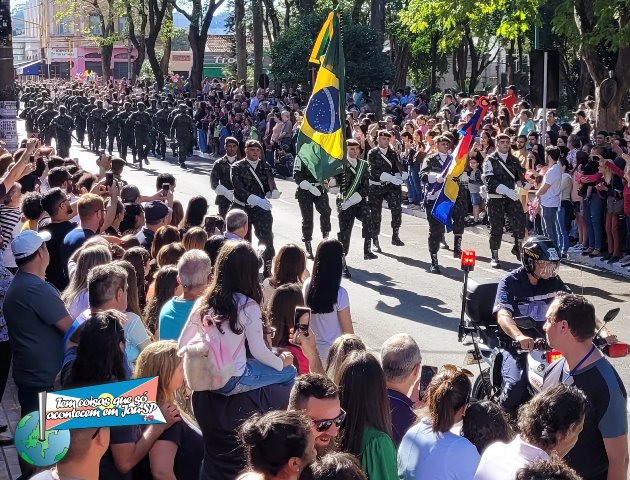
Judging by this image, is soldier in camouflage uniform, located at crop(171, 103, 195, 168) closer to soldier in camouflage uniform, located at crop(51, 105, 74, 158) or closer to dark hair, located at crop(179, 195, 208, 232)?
soldier in camouflage uniform, located at crop(51, 105, 74, 158)

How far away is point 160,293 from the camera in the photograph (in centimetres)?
759

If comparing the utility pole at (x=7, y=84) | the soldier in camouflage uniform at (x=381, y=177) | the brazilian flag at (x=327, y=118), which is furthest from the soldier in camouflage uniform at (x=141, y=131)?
the brazilian flag at (x=327, y=118)

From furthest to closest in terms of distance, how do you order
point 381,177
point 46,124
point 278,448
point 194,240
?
1. point 46,124
2. point 381,177
3. point 194,240
4. point 278,448

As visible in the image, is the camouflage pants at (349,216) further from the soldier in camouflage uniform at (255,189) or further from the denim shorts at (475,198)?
the denim shorts at (475,198)

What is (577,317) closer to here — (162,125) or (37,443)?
(37,443)

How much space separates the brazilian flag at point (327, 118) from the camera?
14.1 metres

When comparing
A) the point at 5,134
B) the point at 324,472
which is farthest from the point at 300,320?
the point at 5,134

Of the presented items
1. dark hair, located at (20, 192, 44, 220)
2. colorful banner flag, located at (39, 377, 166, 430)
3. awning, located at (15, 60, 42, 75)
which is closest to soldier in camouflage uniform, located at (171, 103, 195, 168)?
dark hair, located at (20, 192, 44, 220)

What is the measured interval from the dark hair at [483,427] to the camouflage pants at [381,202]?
12142 millimetres

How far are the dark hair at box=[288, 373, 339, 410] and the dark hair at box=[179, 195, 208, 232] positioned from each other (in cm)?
654

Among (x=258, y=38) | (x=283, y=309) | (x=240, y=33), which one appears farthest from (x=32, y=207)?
(x=240, y=33)

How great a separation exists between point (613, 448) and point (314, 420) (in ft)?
5.49

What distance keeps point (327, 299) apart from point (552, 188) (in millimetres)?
9852

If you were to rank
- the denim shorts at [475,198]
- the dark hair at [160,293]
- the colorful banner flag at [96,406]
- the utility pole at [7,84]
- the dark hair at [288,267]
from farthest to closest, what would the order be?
the denim shorts at [475,198] < the utility pole at [7,84] < the dark hair at [288,267] < the dark hair at [160,293] < the colorful banner flag at [96,406]
